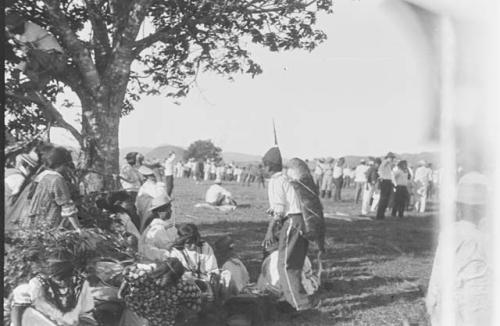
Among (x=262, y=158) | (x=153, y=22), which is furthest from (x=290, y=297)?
(x=153, y=22)

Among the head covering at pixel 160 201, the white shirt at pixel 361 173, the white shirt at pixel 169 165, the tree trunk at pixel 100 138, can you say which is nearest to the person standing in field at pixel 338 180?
the white shirt at pixel 361 173

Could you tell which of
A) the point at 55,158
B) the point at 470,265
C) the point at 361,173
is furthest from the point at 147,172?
the point at 361,173

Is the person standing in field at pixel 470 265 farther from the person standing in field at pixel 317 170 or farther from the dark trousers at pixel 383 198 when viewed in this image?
the dark trousers at pixel 383 198

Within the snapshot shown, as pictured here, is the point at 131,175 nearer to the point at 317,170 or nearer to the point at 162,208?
the point at 162,208

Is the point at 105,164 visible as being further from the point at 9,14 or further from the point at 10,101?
the point at 9,14

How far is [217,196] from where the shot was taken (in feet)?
37.0

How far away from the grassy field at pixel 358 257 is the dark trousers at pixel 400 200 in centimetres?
18

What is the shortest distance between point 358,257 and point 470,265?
4245mm

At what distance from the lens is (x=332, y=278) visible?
612cm

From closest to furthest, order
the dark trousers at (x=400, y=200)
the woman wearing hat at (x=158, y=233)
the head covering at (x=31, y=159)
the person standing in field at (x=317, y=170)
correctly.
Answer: the head covering at (x=31, y=159) → the woman wearing hat at (x=158, y=233) → the person standing in field at (x=317, y=170) → the dark trousers at (x=400, y=200)

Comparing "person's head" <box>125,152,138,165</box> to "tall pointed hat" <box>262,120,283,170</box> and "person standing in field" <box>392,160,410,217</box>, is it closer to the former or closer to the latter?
"tall pointed hat" <box>262,120,283,170</box>

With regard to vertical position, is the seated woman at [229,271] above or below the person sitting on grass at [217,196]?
below

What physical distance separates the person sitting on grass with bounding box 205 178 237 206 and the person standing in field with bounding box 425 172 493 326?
8135 mm

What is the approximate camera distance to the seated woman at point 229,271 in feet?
14.8
